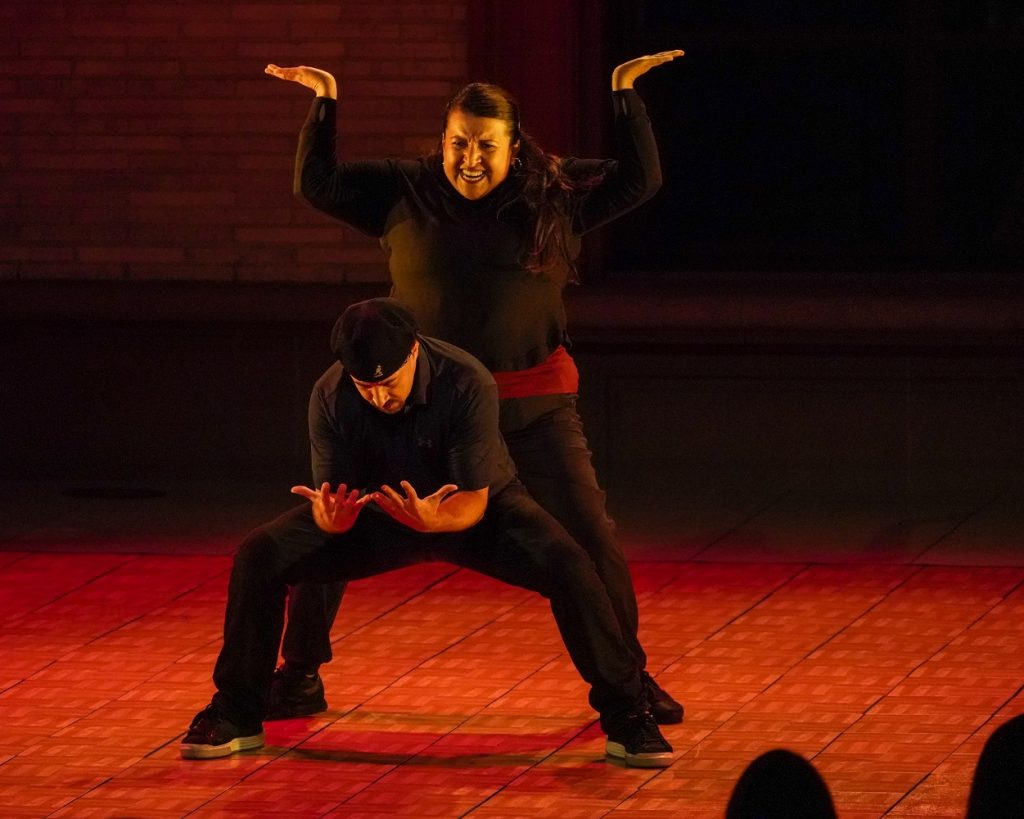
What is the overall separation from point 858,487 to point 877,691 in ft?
12.1

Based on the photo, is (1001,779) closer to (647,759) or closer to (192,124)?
(647,759)

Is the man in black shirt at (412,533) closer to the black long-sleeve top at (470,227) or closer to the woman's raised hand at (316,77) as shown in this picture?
the black long-sleeve top at (470,227)

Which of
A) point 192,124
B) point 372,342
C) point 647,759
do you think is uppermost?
point 192,124

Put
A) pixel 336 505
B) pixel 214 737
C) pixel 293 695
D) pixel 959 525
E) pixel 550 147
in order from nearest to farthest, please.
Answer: pixel 336 505, pixel 214 737, pixel 293 695, pixel 959 525, pixel 550 147

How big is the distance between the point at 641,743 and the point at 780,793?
3.25m

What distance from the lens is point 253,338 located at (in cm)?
1170

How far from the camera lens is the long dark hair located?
7117 mm

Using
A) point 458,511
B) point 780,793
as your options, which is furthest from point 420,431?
point 780,793

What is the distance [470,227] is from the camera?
7.18 metres

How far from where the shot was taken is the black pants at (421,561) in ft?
22.3

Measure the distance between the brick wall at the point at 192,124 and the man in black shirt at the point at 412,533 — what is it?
4904mm

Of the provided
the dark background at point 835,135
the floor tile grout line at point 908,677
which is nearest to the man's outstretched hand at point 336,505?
the floor tile grout line at point 908,677

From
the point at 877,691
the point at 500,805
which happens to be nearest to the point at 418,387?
the point at 500,805

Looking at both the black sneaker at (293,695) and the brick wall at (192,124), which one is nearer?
the black sneaker at (293,695)
